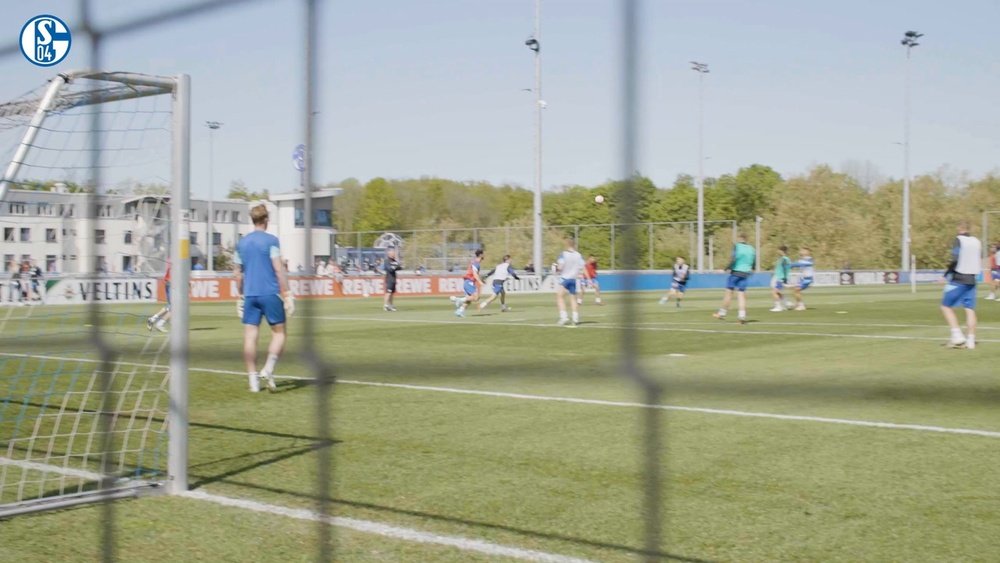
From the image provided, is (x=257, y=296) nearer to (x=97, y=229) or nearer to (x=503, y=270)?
(x=503, y=270)

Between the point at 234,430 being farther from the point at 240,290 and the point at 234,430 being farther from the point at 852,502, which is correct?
A: the point at 852,502

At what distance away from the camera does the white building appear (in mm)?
4410

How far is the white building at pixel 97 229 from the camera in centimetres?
441

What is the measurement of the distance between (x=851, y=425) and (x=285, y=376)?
510 centimetres

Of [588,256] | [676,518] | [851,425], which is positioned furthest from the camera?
[851,425]

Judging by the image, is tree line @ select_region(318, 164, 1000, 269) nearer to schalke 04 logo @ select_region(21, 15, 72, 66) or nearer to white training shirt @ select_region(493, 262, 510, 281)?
schalke 04 logo @ select_region(21, 15, 72, 66)

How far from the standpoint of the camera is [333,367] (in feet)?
10.2

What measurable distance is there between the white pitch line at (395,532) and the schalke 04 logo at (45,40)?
2.05 m

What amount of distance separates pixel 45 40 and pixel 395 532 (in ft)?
7.98

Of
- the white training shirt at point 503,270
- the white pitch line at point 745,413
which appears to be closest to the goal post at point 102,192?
the white training shirt at point 503,270

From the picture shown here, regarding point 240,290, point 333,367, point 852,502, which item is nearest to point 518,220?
point 333,367

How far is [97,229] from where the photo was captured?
172 inches

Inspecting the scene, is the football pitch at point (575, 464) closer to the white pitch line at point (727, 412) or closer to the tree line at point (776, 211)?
the white pitch line at point (727, 412)

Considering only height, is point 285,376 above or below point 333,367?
below
